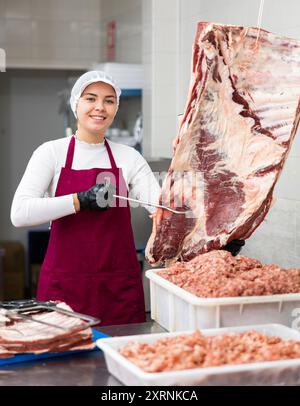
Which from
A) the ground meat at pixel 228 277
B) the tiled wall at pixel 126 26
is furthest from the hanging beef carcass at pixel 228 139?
the tiled wall at pixel 126 26

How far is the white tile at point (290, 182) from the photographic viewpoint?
3.52 meters

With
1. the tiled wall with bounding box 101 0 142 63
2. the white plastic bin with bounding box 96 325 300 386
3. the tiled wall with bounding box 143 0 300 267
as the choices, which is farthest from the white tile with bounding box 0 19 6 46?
the white plastic bin with bounding box 96 325 300 386

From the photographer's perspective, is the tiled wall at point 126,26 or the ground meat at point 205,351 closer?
the ground meat at point 205,351

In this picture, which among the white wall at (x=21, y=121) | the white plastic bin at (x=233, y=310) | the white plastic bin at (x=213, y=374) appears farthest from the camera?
the white wall at (x=21, y=121)

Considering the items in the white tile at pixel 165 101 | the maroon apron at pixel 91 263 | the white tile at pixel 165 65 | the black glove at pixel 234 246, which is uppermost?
the white tile at pixel 165 65

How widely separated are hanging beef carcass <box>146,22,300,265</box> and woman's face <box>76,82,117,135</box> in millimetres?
644

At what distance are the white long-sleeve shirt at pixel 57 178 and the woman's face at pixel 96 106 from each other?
4.9 inches

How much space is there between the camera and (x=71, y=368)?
1.99m

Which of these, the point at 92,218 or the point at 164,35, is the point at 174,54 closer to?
the point at 164,35

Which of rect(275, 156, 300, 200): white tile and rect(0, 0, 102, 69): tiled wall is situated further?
rect(0, 0, 102, 69): tiled wall

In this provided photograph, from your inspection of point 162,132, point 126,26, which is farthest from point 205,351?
point 126,26

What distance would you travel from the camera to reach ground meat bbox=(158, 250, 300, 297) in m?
2.09

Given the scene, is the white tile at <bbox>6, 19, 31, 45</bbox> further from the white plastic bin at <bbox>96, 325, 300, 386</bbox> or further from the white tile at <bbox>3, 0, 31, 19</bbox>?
the white plastic bin at <bbox>96, 325, 300, 386</bbox>

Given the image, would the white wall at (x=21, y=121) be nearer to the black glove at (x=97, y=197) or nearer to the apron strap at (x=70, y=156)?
the apron strap at (x=70, y=156)
